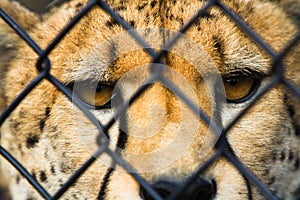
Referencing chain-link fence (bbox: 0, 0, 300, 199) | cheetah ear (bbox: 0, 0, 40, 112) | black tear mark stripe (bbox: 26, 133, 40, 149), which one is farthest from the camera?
cheetah ear (bbox: 0, 0, 40, 112)

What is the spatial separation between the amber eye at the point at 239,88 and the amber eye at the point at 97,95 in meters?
0.49

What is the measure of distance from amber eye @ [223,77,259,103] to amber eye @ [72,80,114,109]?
49cm

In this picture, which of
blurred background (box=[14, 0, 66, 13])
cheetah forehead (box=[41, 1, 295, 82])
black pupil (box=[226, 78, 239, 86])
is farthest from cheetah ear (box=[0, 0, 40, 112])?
black pupil (box=[226, 78, 239, 86])

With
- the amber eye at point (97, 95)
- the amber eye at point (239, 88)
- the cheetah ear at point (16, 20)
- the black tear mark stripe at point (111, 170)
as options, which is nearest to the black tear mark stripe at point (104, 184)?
the black tear mark stripe at point (111, 170)

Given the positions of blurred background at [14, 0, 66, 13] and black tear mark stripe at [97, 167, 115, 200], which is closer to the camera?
black tear mark stripe at [97, 167, 115, 200]

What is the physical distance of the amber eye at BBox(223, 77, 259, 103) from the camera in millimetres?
2439

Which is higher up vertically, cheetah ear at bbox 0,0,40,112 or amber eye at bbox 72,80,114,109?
cheetah ear at bbox 0,0,40,112

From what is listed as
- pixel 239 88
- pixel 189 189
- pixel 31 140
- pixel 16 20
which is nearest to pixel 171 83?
pixel 189 189

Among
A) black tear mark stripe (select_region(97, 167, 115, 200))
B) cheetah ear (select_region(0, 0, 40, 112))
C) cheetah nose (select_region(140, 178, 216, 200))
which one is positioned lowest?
cheetah nose (select_region(140, 178, 216, 200))

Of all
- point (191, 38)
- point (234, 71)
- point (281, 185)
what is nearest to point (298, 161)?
point (281, 185)

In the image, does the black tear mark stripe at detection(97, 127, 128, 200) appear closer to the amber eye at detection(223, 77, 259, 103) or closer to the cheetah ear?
the amber eye at detection(223, 77, 259, 103)

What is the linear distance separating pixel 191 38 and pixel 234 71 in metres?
0.23

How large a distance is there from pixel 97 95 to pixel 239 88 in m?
0.60

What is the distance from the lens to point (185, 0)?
249cm
